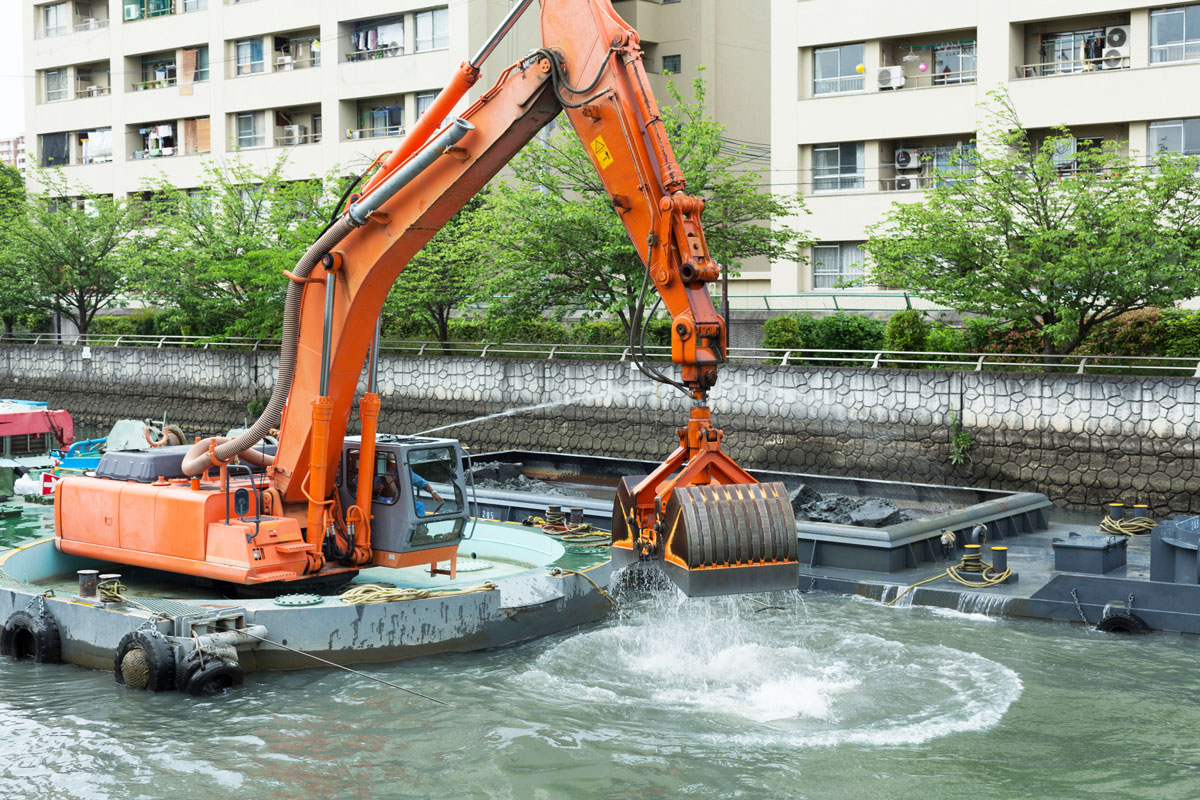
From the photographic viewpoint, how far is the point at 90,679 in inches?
506

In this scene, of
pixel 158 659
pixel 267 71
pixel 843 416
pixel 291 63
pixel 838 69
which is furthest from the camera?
pixel 267 71

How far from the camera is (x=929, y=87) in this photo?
35.6 metres

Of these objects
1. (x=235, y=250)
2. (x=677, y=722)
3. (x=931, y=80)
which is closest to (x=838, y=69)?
(x=931, y=80)

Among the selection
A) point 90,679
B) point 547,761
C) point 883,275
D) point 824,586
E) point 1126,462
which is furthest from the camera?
point 883,275

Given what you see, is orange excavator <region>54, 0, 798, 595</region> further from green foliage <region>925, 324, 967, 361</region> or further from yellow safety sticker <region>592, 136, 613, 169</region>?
green foliage <region>925, 324, 967, 361</region>

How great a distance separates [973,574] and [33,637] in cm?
1084

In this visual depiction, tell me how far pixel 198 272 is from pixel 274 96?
1407cm

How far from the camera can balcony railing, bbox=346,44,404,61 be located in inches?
1847

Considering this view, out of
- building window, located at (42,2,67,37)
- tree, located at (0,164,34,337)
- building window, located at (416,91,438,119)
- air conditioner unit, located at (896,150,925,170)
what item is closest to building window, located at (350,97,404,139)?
building window, located at (416,91,438,119)

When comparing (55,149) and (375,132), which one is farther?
(55,149)

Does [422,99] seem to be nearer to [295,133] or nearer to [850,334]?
[295,133]

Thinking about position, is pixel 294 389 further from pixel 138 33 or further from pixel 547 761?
pixel 138 33

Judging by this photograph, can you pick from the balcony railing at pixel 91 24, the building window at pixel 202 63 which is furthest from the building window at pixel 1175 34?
the balcony railing at pixel 91 24

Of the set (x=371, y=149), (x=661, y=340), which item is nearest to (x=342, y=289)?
(x=661, y=340)
